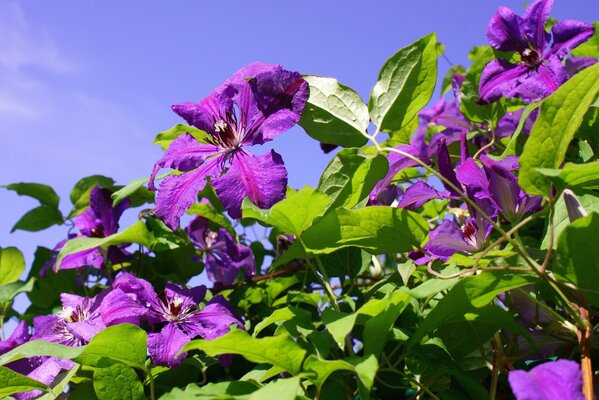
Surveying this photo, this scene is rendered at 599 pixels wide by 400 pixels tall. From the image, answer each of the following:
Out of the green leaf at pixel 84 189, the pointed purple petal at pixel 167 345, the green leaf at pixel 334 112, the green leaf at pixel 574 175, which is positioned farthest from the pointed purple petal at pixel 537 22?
the green leaf at pixel 84 189

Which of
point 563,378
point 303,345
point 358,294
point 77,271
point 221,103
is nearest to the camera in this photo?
point 563,378

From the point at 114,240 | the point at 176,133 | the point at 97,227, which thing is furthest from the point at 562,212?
the point at 97,227

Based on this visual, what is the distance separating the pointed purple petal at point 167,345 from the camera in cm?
93

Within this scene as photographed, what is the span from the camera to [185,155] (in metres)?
0.94

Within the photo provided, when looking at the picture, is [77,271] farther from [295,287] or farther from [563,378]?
[563,378]

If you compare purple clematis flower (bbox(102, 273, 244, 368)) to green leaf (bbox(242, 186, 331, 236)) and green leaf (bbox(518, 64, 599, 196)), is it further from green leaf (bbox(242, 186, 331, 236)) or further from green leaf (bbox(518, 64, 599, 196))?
green leaf (bbox(518, 64, 599, 196))

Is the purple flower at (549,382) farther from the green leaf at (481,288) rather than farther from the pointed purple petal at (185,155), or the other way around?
the pointed purple petal at (185,155)

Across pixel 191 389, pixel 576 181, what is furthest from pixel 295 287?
pixel 576 181

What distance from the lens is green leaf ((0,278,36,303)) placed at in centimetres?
142

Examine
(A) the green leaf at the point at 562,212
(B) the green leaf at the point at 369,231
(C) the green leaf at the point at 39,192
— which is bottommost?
(A) the green leaf at the point at 562,212

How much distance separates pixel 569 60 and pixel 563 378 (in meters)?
0.84

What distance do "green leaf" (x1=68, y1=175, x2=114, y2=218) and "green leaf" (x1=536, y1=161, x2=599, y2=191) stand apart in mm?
979

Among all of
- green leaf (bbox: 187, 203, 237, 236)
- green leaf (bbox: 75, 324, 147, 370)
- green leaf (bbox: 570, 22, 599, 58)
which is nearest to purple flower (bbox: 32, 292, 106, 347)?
green leaf (bbox: 187, 203, 237, 236)

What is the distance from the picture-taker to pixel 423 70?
88 cm
